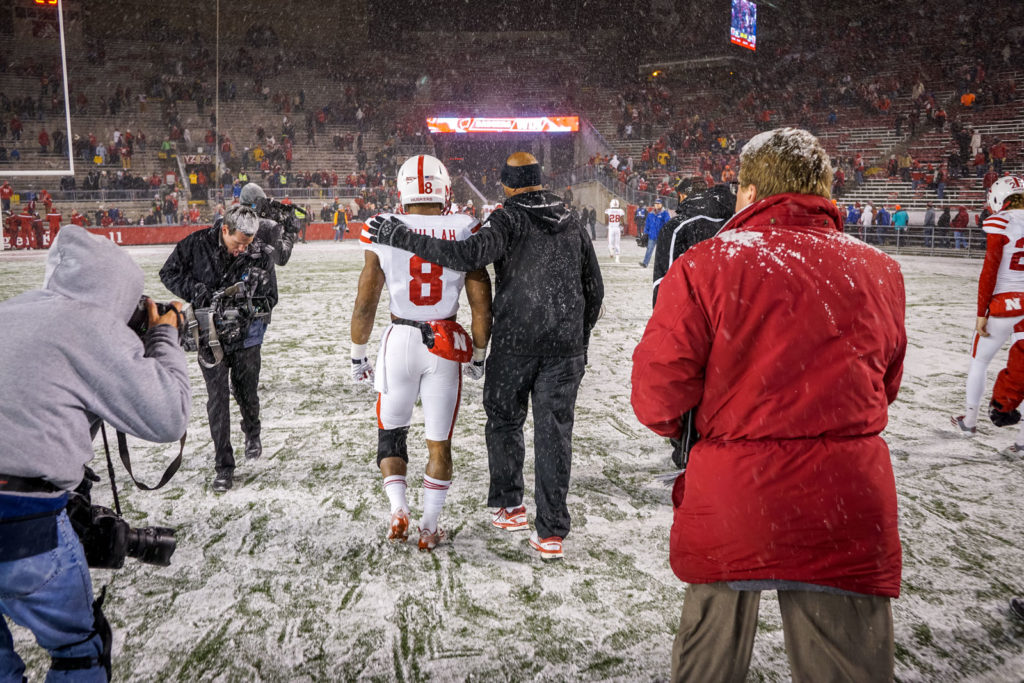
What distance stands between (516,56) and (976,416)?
40.4m

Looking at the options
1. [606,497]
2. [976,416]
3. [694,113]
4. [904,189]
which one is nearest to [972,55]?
[904,189]

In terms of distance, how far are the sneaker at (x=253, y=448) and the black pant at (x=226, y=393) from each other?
0.09 ft

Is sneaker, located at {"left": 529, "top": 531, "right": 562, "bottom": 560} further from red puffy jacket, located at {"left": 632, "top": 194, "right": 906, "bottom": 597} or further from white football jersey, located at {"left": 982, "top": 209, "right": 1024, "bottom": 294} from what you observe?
white football jersey, located at {"left": 982, "top": 209, "right": 1024, "bottom": 294}

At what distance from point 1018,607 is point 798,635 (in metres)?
1.77

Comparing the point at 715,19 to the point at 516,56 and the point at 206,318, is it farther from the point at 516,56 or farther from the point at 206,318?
the point at 206,318

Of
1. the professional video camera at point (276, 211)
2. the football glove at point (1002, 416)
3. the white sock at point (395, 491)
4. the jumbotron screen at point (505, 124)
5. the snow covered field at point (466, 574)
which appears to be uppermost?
the jumbotron screen at point (505, 124)

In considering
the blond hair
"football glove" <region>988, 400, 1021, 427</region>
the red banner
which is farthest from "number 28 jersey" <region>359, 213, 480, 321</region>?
the red banner

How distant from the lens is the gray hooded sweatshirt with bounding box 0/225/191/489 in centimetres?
148

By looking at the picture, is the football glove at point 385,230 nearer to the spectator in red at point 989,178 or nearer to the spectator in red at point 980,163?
the spectator in red at point 989,178

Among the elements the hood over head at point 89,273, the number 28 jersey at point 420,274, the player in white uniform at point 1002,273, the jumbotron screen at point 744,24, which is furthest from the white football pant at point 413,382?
the jumbotron screen at point 744,24

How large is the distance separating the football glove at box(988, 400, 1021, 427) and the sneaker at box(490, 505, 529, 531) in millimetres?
3430

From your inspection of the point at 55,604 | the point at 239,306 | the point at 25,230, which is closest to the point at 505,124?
the point at 25,230

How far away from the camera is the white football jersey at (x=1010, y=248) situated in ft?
13.5

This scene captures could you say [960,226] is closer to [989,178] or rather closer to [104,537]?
[989,178]
